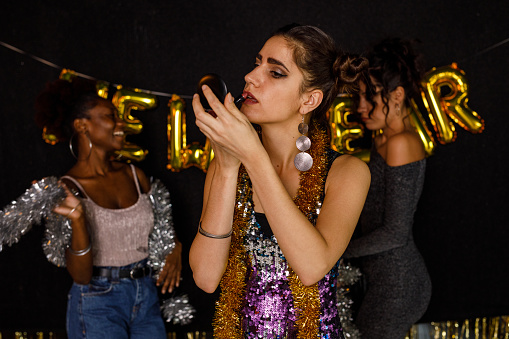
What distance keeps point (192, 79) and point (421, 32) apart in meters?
1.40

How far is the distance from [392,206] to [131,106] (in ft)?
4.89

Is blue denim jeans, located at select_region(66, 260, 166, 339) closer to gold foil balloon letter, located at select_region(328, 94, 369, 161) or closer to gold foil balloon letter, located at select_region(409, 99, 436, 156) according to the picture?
gold foil balloon letter, located at select_region(328, 94, 369, 161)

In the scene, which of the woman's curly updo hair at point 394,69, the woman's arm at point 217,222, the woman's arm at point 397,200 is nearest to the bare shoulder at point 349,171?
the woman's arm at point 217,222

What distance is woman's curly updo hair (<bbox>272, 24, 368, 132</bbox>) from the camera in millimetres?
1353

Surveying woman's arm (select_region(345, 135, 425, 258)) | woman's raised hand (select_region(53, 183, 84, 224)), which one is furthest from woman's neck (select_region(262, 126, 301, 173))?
woman's raised hand (select_region(53, 183, 84, 224))

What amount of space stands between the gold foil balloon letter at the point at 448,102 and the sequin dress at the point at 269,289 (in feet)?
4.56

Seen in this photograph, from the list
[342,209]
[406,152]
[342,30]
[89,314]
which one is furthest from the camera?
[342,30]

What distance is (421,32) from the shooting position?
2.79 meters

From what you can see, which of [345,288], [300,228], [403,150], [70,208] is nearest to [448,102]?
[403,150]

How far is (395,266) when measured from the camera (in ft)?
6.77

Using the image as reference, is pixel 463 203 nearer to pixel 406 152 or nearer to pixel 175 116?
pixel 406 152

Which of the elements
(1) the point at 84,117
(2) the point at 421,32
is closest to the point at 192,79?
(1) the point at 84,117

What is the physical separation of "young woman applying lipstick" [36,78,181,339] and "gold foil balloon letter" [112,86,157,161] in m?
0.23

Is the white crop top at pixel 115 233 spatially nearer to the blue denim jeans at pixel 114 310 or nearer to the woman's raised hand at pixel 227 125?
the blue denim jeans at pixel 114 310
